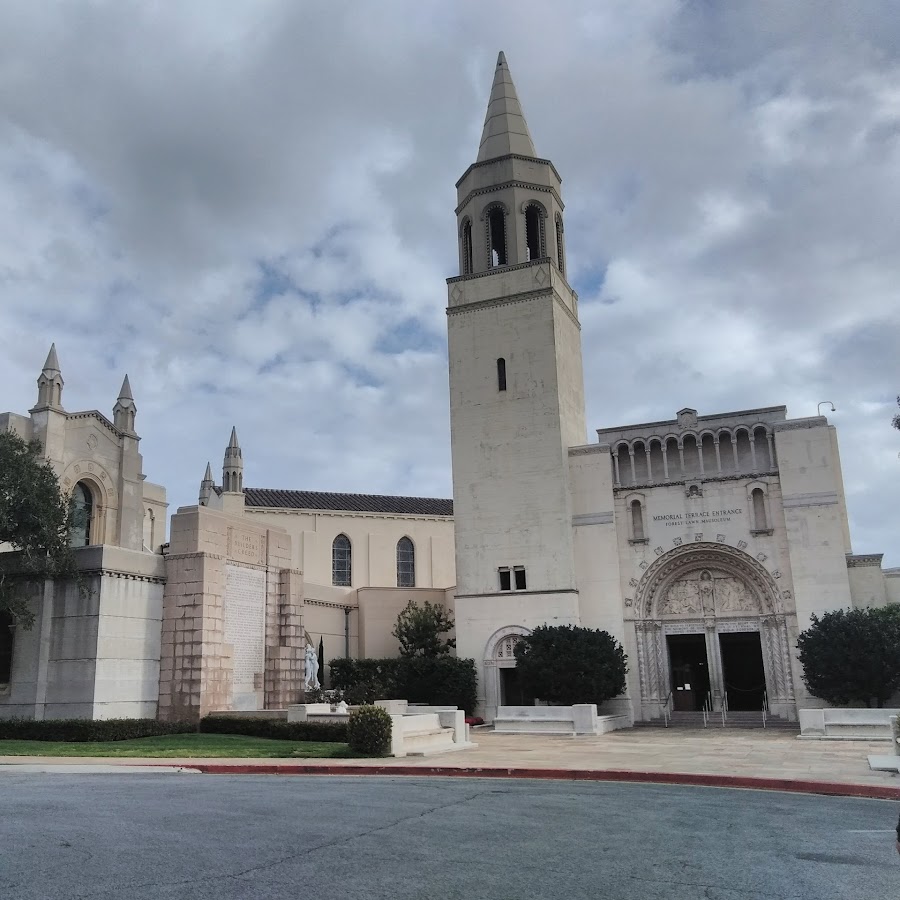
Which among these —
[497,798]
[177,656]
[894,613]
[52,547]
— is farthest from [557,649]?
[497,798]

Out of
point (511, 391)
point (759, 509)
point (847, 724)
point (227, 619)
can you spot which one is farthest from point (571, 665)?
point (227, 619)

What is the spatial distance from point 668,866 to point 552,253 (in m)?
35.5

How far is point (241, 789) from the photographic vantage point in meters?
13.1

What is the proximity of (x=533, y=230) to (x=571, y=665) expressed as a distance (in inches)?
786

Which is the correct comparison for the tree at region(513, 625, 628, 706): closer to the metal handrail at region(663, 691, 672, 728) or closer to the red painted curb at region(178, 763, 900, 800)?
the metal handrail at region(663, 691, 672, 728)

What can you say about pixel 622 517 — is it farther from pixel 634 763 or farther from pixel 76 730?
pixel 76 730

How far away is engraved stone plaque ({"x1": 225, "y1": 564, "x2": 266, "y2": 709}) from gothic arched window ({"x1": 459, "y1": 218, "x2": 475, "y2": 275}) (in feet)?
59.5

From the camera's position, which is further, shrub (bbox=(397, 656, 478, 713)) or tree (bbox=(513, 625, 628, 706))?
shrub (bbox=(397, 656, 478, 713))

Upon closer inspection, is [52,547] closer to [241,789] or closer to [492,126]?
[241,789]

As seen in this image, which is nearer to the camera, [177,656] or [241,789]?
[241,789]

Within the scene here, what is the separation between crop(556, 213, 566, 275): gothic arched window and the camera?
41688mm

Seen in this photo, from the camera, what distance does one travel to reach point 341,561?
53344 millimetres

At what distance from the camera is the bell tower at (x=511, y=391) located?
3719cm

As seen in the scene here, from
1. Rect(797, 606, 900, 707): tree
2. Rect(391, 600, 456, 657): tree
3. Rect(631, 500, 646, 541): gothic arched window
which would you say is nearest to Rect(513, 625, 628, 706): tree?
Rect(631, 500, 646, 541): gothic arched window
